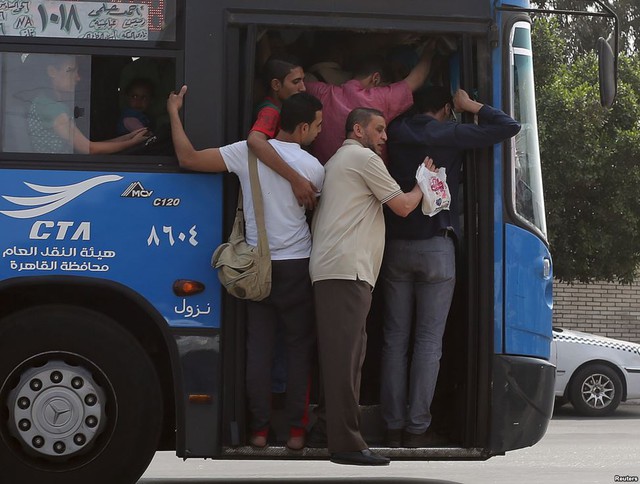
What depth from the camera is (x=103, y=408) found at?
239 inches

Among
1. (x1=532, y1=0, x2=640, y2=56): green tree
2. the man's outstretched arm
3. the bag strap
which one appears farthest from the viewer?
(x1=532, y1=0, x2=640, y2=56): green tree

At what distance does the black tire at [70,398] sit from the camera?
237 inches

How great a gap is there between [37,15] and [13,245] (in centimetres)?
115

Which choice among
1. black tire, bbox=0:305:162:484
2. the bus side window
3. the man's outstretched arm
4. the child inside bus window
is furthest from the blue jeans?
the bus side window

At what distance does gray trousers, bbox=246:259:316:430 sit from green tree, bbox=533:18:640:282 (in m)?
13.0

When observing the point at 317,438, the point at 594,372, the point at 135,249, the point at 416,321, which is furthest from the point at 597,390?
the point at 135,249

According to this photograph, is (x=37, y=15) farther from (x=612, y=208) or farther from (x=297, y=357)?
(x=612, y=208)

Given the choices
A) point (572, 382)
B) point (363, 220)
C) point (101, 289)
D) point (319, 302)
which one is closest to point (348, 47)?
point (363, 220)

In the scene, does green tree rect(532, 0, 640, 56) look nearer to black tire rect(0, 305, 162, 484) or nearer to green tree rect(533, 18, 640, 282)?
green tree rect(533, 18, 640, 282)

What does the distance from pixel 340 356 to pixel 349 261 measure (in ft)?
1.57

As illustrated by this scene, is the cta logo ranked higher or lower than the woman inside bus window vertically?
lower

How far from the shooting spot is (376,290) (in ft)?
22.0

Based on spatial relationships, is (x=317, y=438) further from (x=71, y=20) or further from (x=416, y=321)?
(x=71, y=20)

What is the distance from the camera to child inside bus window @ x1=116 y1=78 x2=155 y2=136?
19.9 ft
